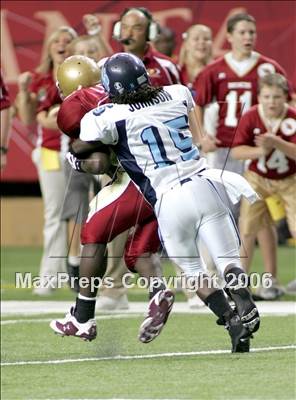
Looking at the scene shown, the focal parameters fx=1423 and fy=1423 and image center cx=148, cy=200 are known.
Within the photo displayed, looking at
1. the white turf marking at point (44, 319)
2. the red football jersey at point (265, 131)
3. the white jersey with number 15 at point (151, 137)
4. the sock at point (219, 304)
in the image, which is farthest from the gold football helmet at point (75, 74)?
the red football jersey at point (265, 131)

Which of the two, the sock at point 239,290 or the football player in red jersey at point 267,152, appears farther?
the football player in red jersey at point 267,152

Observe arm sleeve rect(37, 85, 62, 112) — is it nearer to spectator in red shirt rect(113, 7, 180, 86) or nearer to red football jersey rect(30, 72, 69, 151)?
red football jersey rect(30, 72, 69, 151)

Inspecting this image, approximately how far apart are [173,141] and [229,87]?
384cm

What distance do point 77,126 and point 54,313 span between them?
2601 mm

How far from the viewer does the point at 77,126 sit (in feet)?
27.0

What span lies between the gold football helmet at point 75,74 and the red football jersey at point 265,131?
244 centimetres

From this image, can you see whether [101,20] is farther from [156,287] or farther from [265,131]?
[156,287]

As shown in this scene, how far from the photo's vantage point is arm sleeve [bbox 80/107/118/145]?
25.2 feet

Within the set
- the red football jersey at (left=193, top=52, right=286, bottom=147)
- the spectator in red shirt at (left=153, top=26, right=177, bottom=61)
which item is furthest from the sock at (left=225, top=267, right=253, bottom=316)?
the spectator in red shirt at (left=153, top=26, right=177, bottom=61)

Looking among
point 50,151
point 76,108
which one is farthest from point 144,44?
point 76,108

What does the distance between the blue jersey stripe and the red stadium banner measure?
24.4ft

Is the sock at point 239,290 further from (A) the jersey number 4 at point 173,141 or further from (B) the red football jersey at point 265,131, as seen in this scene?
(B) the red football jersey at point 265,131

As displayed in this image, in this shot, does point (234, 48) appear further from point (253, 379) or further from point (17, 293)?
point (253, 379)

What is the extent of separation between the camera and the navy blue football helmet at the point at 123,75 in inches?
306
